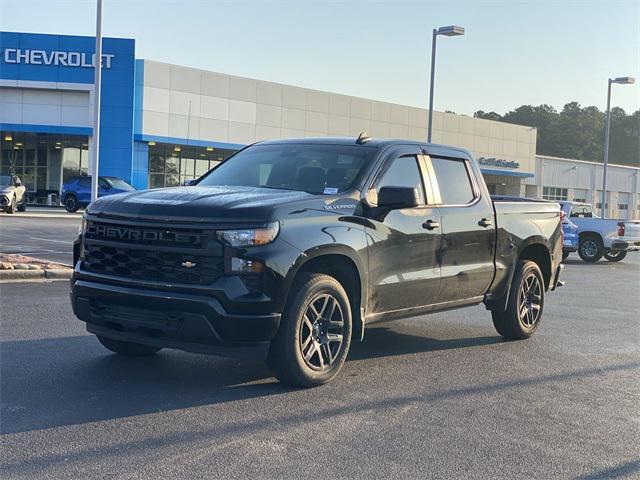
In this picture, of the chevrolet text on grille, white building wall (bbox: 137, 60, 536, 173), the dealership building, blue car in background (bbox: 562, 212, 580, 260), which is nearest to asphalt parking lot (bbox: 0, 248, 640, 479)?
→ the chevrolet text on grille

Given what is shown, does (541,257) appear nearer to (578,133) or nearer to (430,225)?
(430,225)

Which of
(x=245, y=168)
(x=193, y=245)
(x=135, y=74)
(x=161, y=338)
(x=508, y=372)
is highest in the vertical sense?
(x=135, y=74)

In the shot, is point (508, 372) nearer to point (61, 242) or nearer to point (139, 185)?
point (61, 242)

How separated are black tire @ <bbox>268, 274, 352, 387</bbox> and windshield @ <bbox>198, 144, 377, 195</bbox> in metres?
0.90

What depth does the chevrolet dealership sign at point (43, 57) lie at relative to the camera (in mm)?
40906

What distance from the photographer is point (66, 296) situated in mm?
10234

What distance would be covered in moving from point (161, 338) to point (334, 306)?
53.8 inches

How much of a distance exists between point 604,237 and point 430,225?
17724mm

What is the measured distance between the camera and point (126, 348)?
6602 millimetres

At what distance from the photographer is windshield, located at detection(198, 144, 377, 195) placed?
647 centimetres

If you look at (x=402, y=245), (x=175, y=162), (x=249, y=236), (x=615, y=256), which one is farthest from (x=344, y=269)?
(x=175, y=162)

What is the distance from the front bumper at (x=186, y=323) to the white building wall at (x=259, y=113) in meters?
38.8

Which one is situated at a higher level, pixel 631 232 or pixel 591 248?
pixel 631 232

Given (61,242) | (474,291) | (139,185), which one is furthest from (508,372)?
(139,185)
